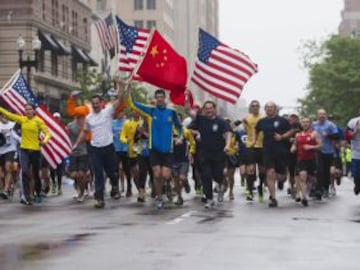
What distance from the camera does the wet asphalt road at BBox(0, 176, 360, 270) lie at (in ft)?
29.8

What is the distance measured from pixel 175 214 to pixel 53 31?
42.5 meters

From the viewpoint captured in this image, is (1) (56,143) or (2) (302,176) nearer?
(2) (302,176)

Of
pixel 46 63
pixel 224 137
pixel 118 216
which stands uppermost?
pixel 46 63

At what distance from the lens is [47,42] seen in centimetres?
5316

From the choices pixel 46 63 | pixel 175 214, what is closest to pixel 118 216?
pixel 175 214

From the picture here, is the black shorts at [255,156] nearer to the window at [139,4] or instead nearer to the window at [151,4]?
the window at [151,4]

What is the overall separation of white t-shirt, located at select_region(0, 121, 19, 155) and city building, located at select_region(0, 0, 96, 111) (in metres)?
27.1

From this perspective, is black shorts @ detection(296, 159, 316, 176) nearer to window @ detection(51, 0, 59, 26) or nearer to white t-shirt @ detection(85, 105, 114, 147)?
white t-shirt @ detection(85, 105, 114, 147)

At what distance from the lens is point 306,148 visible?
1830cm

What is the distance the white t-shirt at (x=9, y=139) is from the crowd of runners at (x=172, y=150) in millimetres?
19

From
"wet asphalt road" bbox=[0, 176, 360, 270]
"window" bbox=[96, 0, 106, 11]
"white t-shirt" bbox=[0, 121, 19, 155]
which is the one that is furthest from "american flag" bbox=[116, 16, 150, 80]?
"window" bbox=[96, 0, 106, 11]

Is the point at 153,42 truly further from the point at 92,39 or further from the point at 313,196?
the point at 92,39

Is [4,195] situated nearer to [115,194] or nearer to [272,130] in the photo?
[115,194]

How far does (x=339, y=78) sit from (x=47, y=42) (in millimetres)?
37588
